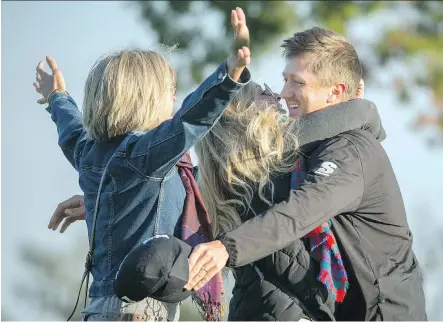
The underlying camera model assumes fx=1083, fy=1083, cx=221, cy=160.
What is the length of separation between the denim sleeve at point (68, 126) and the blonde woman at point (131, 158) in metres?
0.10

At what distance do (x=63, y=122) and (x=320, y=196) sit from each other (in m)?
1.03

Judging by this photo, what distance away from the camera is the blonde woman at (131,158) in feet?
10.6

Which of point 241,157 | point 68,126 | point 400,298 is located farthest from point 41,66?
point 400,298

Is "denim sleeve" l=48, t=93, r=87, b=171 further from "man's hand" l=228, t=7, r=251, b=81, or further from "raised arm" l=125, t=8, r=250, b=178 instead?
"man's hand" l=228, t=7, r=251, b=81

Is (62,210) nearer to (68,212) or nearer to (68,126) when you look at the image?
(68,212)

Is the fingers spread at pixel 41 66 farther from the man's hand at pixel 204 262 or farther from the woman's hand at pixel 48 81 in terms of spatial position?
the man's hand at pixel 204 262

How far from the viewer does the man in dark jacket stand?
3.28 meters

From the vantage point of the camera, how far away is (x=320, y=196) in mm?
3357

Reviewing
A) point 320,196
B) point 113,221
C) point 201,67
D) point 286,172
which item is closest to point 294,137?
point 286,172

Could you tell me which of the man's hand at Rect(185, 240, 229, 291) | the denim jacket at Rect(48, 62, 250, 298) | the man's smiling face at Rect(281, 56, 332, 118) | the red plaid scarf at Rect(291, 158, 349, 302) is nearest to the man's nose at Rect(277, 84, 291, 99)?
the man's smiling face at Rect(281, 56, 332, 118)

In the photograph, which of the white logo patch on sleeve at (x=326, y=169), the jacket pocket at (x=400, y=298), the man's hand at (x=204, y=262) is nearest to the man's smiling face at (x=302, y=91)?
the white logo patch on sleeve at (x=326, y=169)

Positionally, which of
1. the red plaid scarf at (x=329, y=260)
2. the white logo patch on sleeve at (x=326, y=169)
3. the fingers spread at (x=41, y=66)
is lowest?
the red plaid scarf at (x=329, y=260)

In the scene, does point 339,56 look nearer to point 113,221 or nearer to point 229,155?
point 229,155

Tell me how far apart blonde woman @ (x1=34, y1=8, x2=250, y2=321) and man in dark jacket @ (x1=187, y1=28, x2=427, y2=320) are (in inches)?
11.9
